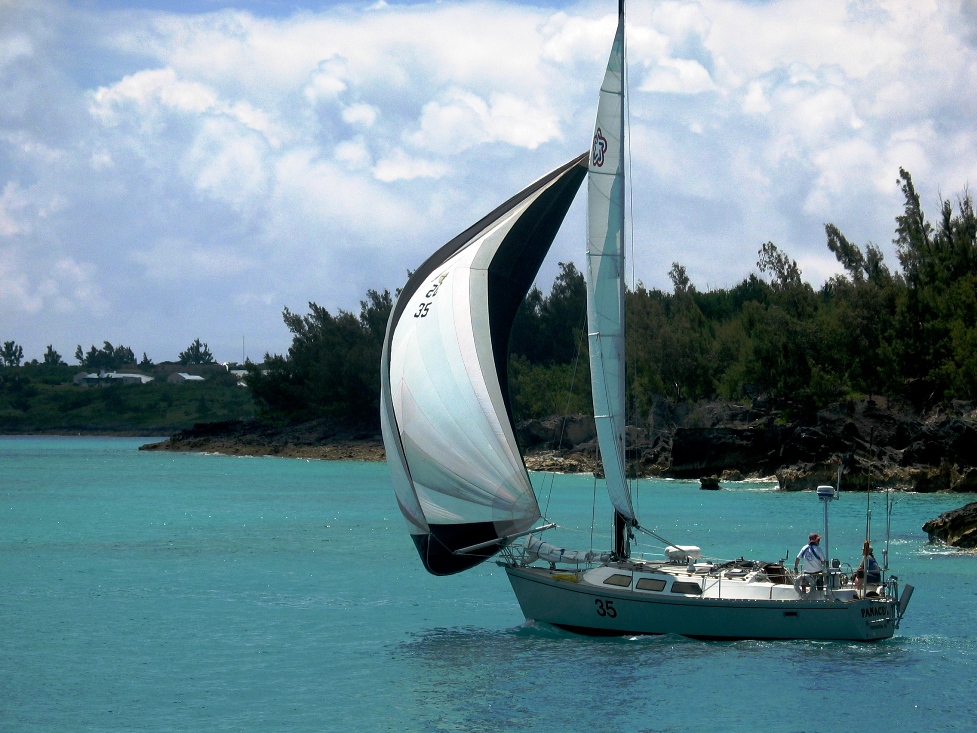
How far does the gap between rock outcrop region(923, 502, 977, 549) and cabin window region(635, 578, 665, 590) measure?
17.3 metres

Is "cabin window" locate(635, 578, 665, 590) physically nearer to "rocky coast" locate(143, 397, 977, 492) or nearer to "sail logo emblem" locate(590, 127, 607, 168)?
"sail logo emblem" locate(590, 127, 607, 168)

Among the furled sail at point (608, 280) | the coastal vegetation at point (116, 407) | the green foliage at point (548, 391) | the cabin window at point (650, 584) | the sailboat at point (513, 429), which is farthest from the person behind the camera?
the coastal vegetation at point (116, 407)

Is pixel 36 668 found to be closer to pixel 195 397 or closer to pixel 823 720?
pixel 823 720

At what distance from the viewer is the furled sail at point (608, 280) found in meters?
21.2

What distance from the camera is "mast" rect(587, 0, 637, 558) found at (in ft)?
69.5

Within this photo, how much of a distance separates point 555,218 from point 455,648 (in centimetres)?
810

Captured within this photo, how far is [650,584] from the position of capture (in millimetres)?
20375

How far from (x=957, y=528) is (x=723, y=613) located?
58.9 ft

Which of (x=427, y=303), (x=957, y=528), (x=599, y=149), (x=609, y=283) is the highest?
(x=599, y=149)

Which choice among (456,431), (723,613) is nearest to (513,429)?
(456,431)

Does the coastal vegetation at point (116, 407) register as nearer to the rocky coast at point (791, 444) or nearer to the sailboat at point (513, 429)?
the rocky coast at point (791, 444)

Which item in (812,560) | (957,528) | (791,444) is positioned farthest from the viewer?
(791,444)

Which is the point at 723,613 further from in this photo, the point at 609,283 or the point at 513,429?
the point at 609,283

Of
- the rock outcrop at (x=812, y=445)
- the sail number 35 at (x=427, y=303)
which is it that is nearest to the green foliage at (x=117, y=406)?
the rock outcrop at (x=812, y=445)
